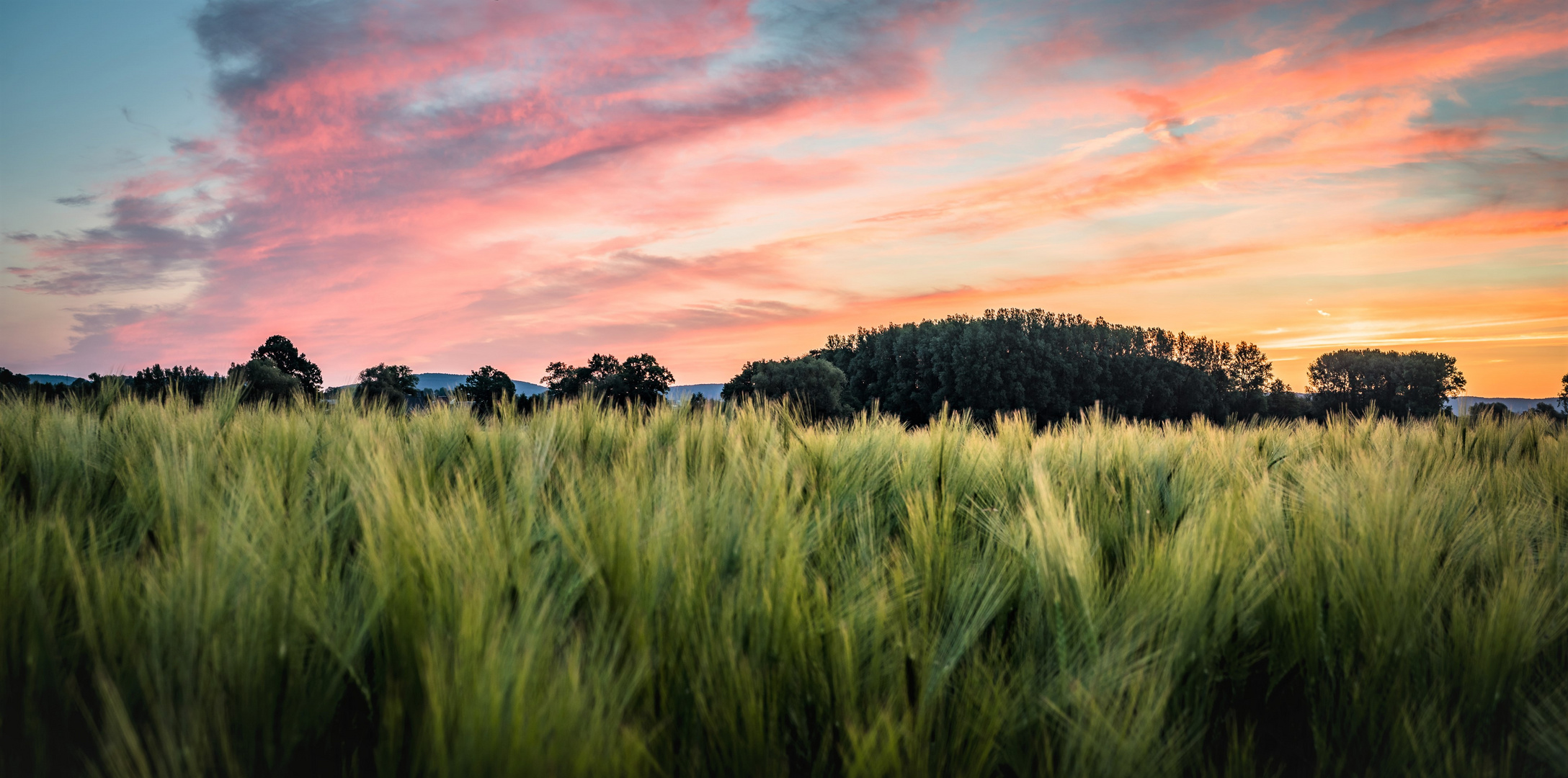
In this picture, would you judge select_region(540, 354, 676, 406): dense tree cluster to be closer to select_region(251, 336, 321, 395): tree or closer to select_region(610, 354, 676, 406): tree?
select_region(610, 354, 676, 406): tree

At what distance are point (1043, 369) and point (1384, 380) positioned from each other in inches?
1658

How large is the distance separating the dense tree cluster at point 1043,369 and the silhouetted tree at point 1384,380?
658cm

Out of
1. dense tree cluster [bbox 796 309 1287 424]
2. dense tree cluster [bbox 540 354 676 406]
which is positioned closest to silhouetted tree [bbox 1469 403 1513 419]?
dense tree cluster [bbox 540 354 676 406]

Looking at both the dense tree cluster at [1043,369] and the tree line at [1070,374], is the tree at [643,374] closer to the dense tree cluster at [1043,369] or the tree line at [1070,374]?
the tree line at [1070,374]

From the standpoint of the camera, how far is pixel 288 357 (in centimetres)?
3281

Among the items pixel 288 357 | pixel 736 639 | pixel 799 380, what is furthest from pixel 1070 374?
pixel 736 639

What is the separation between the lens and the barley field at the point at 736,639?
0.96 meters

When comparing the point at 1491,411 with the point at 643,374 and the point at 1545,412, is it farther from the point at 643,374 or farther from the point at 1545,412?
the point at 643,374

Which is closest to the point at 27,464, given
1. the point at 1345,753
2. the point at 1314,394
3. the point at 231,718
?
the point at 231,718

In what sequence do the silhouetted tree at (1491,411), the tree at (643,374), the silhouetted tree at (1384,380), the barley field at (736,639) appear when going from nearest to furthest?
the barley field at (736,639) → the silhouetted tree at (1491,411) → the tree at (643,374) → the silhouetted tree at (1384,380)

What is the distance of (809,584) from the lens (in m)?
1.45

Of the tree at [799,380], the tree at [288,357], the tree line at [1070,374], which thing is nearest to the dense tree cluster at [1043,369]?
the tree line at [1070,374]

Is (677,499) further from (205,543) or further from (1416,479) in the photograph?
(1416,479)

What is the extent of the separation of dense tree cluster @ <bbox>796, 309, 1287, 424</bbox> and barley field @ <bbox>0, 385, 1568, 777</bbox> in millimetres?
52338
